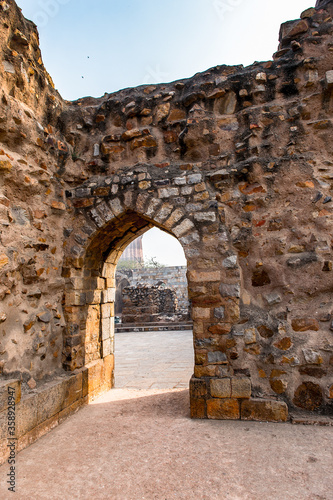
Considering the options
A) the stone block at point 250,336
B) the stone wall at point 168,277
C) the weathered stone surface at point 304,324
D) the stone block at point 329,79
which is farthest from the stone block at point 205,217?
the stone wall at point 168,277

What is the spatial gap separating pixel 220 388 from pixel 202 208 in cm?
185

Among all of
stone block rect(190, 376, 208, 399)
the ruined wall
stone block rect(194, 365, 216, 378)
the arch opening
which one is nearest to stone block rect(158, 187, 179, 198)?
the arch opening

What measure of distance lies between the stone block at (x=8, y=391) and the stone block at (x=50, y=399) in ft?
0.94

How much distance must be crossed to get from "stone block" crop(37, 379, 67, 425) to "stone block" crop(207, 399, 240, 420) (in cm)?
149

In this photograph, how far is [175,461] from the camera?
2.25 meters

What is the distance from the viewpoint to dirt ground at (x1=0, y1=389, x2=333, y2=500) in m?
1.91

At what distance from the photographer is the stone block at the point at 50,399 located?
2.82 meters

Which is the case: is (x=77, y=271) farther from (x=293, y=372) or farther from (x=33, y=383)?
(x=293, y=372)

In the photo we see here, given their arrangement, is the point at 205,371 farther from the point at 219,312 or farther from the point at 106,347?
the point at 106,347

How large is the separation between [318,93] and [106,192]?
2588 mm

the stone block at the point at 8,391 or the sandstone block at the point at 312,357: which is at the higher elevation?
the sandstone block at the point at 312,357

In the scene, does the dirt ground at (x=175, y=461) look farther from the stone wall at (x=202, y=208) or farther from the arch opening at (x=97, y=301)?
the arch opening at (x=97, y=301)

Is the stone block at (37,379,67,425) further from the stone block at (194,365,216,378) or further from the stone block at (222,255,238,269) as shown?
the stone block at (222,255,238,269)

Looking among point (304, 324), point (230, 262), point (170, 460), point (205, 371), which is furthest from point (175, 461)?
point (230, 262)
